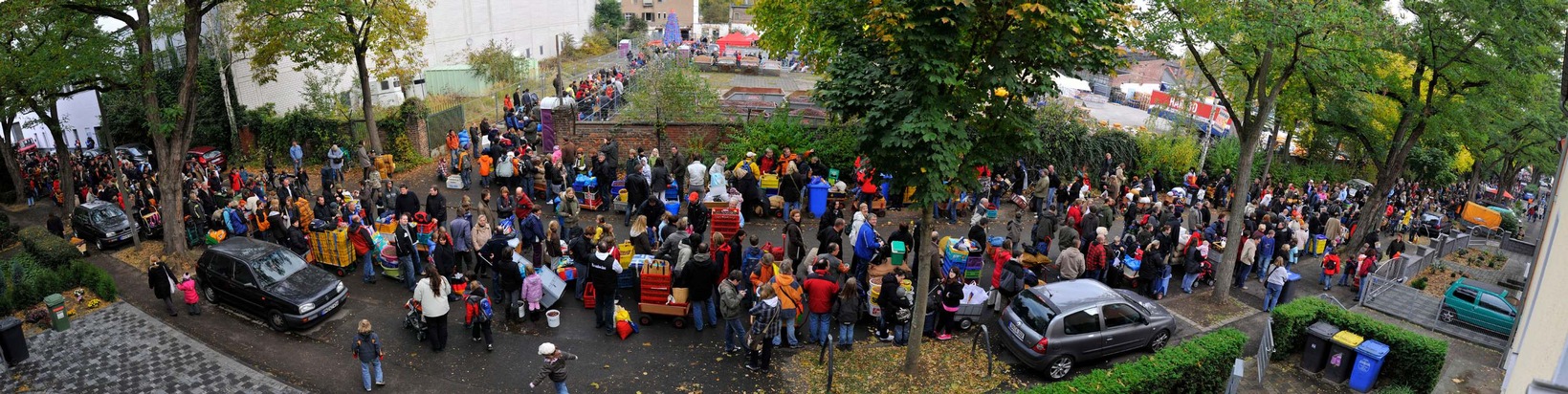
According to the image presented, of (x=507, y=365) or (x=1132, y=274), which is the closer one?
(x=507, y=365)

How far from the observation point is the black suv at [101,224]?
53.4ft

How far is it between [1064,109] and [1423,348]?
49.2ft

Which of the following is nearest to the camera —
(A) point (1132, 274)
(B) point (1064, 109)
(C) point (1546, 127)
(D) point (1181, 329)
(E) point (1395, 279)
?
(D) point (1181, 329)

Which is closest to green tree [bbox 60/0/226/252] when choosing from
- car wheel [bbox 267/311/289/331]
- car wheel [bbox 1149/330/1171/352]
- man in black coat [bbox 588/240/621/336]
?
car wheel [bbox 267/311/289/331]

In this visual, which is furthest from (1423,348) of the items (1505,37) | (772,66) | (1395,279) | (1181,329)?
(772,66)

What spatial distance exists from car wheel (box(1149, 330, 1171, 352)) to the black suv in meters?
18.9

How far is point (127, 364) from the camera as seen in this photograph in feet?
36.1

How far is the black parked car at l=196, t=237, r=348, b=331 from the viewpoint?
11742 millimetres

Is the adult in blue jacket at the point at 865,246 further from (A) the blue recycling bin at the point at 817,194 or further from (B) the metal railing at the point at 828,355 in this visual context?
(A) the blue recycling bin at the point at 817,194

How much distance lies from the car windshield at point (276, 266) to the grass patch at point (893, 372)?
7848 mm

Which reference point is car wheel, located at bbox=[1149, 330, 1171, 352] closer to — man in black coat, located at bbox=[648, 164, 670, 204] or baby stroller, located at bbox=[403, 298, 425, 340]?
man in black coat, located at bbox=[648, 164, 670, 204]

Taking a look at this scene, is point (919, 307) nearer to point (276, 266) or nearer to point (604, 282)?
point (604, 282)

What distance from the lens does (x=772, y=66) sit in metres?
50.2

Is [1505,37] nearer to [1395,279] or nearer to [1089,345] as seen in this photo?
[1395,279]
